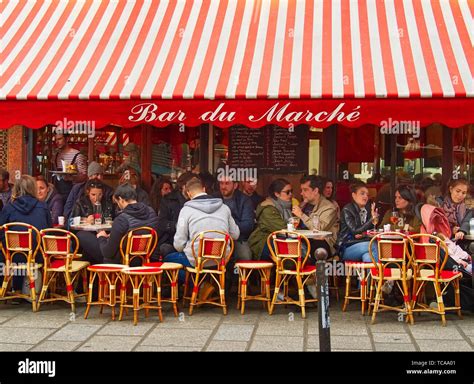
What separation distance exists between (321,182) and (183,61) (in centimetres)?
242

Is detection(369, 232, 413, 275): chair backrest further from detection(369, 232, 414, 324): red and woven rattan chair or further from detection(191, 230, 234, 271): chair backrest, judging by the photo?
detection(191, 230, 234, 271): chair backrest

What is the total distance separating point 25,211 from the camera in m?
8.99

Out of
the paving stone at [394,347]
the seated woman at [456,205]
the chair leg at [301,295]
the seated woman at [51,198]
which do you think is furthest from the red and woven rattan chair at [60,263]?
the seated woman at [456,205]

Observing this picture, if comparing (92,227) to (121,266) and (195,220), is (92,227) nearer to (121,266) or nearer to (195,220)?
(121,266)

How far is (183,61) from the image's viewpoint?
918 cm

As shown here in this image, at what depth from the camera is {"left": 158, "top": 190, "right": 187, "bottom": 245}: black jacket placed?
966 centimetres


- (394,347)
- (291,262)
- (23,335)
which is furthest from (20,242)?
(394,347)

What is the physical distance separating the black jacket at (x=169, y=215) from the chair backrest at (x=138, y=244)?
76 cm

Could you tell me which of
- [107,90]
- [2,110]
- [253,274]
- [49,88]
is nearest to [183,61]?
[107,90]

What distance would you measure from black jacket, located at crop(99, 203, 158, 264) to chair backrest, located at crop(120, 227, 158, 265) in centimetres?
6

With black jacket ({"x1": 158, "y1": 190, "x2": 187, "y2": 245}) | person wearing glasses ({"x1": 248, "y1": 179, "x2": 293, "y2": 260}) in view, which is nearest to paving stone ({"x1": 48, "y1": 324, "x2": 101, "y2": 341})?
black jacket ({"x1": 158, "y1": 190, "x2": 187, "y2": 245})

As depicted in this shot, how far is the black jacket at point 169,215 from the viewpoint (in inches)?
380

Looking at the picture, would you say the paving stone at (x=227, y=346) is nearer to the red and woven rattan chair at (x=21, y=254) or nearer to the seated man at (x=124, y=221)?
the seated man at (x=124, y=221)
